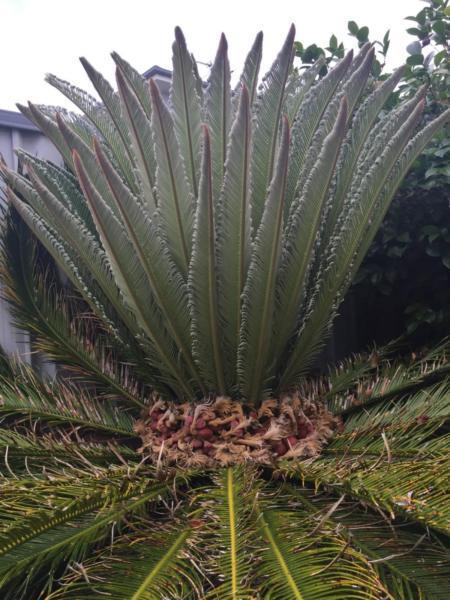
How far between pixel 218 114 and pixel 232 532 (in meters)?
1.63

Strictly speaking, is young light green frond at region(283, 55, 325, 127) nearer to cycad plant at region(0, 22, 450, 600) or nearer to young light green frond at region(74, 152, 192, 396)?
cycad plant at region(0, 22, 450, 600)

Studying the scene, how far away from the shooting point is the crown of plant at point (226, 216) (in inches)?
92.7

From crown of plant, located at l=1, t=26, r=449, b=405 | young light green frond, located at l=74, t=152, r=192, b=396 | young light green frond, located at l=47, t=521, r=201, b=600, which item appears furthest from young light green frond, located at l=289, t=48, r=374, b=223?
young light green frond, located at l=47, t=521, r=201, b=600

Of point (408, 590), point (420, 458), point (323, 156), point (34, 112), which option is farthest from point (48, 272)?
point (408, 590)

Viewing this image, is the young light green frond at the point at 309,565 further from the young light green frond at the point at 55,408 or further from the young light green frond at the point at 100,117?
the young light green frond at the point at 100,117

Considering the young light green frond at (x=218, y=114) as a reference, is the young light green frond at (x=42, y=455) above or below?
below

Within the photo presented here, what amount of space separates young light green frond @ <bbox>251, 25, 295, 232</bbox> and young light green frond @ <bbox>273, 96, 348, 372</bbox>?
0.70ft

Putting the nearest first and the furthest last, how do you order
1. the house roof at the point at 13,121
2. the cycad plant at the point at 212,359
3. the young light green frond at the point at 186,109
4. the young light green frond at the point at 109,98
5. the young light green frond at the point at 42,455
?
the cycad plant at the point at 212,359 → the young light green frond at the point at 42,455 → the young light green frond at the point at 186,109 → the young light green frond at the point at 109,98 → the house roof at the point at 13,121

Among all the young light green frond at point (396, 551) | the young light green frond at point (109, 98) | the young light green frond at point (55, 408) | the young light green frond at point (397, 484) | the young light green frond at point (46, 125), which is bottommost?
the young light green frond at point (396, 551)

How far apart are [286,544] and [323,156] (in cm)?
129

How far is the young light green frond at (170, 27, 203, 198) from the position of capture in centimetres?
261

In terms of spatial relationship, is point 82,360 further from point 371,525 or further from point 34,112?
point 371,525

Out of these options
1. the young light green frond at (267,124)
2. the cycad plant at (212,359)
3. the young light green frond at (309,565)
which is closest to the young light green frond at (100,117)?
the cycad plant at (212,359)

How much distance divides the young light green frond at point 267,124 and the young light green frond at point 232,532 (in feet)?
3.50
